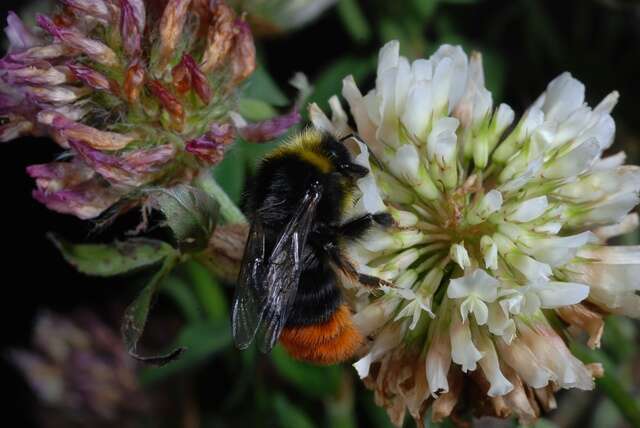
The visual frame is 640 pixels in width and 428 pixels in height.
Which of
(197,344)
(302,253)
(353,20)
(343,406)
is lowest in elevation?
(343,406)

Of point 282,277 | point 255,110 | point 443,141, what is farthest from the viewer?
point 255,110

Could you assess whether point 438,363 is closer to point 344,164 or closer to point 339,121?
point 344,164

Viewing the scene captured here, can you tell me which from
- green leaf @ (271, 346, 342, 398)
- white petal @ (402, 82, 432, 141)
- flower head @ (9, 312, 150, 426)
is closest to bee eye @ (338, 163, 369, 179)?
white petal @ (402, 82, 432, 141)

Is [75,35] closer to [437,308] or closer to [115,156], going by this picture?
[115,156]

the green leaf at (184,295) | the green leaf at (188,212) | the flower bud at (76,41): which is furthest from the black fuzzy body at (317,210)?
the green leaf at (184,295)

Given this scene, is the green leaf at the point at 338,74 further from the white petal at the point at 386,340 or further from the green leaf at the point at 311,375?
the white petal at the point at 386,340

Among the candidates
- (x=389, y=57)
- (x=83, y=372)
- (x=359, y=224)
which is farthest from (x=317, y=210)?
(x=83, y=372)
